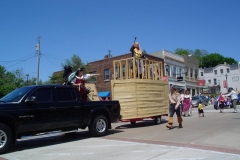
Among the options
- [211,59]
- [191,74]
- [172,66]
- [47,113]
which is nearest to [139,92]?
[47,113]

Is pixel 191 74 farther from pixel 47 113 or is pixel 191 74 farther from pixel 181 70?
pixel 47 113

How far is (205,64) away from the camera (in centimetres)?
9281

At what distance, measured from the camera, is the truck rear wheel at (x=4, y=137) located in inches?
272

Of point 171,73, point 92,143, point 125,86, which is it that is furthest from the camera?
point 171,73

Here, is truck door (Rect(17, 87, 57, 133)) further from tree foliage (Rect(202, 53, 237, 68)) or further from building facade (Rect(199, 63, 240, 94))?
tree foliage (Rect(202, 53, 237, 68))

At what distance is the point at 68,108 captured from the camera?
333 inches

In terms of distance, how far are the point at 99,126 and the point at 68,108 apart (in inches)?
64.2

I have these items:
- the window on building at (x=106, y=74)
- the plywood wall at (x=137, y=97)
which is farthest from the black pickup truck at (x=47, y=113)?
the window on building at (x=106, y=74)

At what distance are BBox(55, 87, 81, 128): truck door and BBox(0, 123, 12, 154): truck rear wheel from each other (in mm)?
1606

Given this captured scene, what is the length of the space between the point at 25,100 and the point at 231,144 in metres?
5.88

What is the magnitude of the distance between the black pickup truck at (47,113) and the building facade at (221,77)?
6794 cm

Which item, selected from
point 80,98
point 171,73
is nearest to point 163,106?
point 80,98

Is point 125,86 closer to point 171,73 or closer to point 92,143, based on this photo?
point 92,143

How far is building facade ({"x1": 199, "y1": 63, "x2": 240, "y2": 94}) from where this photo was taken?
7438cm
